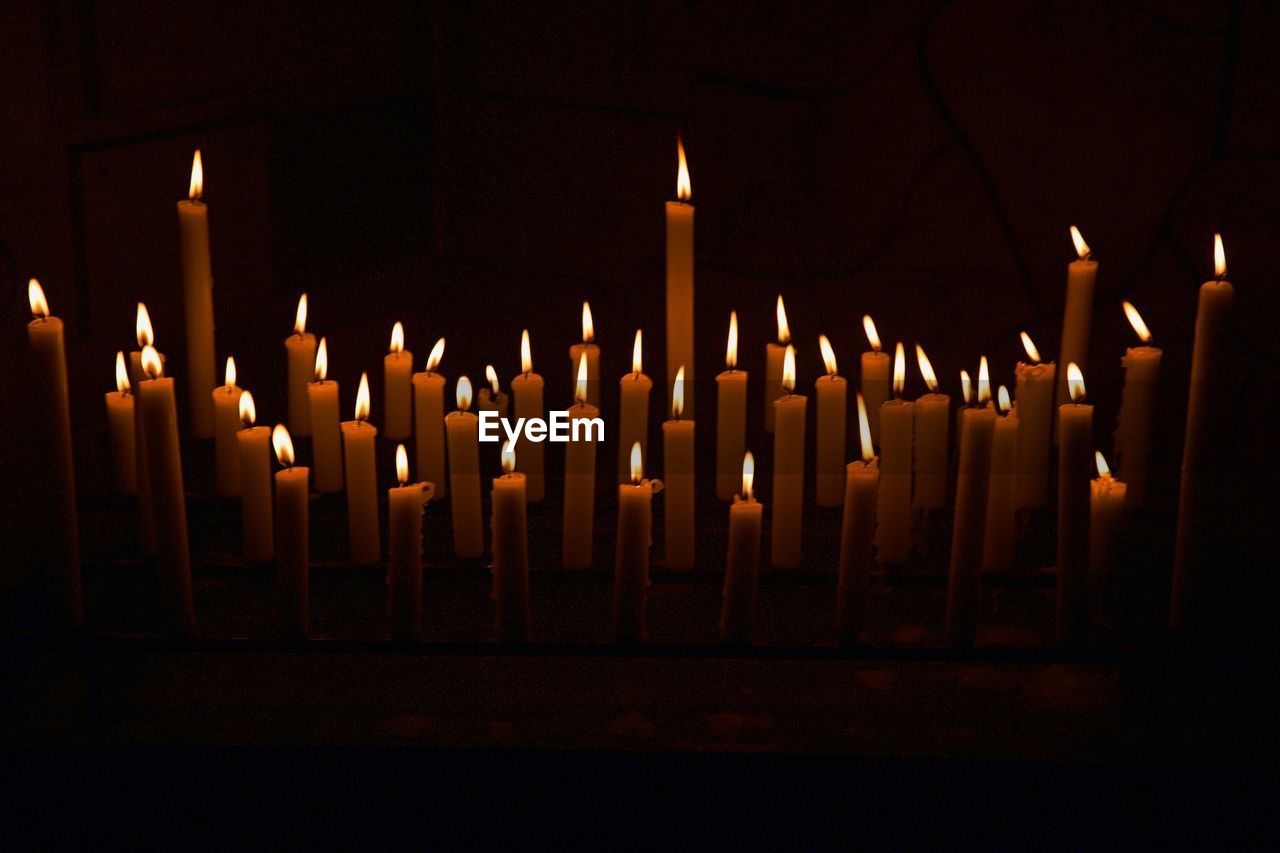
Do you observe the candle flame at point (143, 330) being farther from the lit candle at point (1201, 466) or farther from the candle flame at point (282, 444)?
the lit candle at point (1201, 466)

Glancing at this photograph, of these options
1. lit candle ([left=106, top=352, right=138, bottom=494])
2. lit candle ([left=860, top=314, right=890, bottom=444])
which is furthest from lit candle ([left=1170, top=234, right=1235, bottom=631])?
lit candle ([left=106, top=352, right=138, bottom=494])

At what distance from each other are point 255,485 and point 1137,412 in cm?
113

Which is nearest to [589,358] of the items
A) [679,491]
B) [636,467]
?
[679,491]

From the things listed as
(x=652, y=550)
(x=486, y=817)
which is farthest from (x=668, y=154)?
(x=486, y=817)

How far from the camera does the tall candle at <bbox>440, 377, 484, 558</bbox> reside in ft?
5.48

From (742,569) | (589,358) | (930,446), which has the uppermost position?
(589,358)

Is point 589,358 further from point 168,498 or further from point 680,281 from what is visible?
point 168,498

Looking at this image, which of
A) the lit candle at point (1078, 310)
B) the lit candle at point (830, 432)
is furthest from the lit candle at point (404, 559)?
the lit candle at point (1078, 310)

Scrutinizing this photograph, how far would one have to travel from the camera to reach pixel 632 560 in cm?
143

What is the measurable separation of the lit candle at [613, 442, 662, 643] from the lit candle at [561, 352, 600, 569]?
0.15m

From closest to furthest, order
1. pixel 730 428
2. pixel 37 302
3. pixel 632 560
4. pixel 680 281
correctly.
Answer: pixel 632 560 → pixel 37 302 → pixel 730 428 → pixel 680 281

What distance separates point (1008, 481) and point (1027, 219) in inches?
41.8

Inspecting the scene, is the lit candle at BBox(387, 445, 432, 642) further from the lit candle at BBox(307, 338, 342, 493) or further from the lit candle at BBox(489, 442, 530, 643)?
the lit candle at BBox(307, 338, 342, 493)

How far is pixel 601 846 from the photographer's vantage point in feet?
4.45
